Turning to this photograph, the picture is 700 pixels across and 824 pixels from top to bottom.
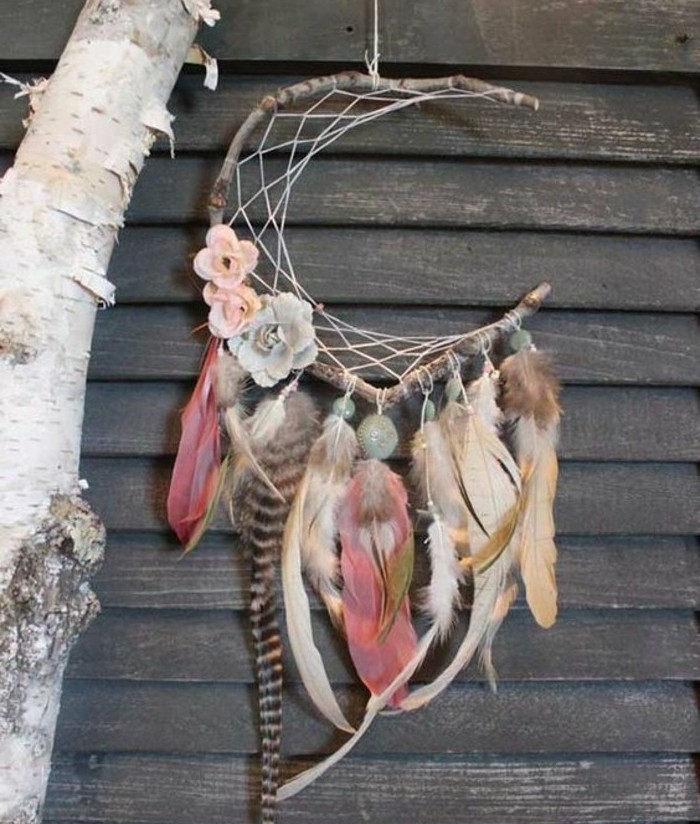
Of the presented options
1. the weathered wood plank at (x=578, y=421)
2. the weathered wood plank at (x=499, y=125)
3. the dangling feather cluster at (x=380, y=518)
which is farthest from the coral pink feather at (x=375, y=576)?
the weathered wood plank at (x=499, y=125)

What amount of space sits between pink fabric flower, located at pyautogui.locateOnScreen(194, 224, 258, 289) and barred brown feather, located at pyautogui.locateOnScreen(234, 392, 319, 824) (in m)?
0.19

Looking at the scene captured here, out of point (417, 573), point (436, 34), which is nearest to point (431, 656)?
point (417, 573)

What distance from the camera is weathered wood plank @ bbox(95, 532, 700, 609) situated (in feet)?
3.34

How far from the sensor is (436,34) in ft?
3.51

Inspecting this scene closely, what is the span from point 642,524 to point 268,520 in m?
0.55

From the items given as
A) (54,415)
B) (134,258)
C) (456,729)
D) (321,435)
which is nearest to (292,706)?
(456,729)

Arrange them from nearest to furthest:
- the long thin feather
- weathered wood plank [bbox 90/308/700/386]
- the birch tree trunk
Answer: the birch tree trunk
the long thin feather
weathered wood plank [bbox 90/308/700/386]

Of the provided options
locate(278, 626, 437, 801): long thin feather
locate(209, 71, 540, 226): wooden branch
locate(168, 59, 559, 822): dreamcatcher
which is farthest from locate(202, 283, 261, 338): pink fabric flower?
locate(278, 626, 437, 801): long thin feather

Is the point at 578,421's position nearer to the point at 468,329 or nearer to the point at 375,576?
the point at 468,329

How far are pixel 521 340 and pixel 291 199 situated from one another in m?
0.40

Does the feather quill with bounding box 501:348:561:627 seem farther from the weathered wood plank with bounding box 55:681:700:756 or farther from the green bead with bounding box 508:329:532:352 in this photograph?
the weathered wood plank with bounding box 55:681:700:756

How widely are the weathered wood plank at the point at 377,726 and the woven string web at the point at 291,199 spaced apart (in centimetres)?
49

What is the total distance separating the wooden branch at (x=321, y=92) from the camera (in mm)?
1007

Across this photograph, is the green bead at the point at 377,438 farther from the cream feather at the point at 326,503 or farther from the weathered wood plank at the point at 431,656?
the weathered wood plank at the point at 431,656
